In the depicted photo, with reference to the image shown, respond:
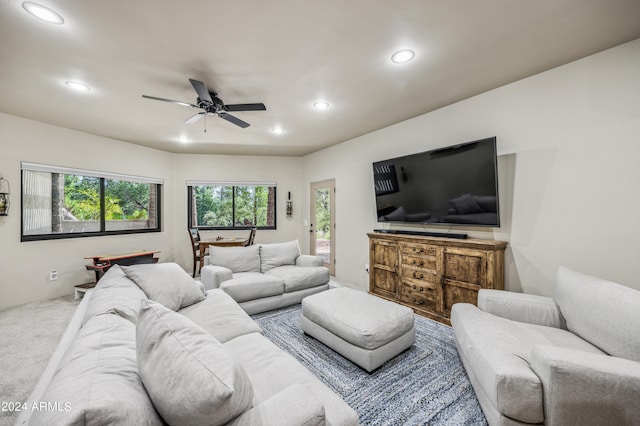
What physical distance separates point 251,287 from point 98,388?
8.20ft

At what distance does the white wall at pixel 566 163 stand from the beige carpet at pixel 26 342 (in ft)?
14.4

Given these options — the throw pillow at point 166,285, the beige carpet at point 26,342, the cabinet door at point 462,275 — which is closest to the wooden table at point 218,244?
the beige carpet at point 26,342

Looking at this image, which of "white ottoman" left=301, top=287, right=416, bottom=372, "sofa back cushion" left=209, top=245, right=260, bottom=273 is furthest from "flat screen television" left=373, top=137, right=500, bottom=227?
"sofa back cushion" left=209, top=245, right=260, bottom=273

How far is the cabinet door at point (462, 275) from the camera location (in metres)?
2.82

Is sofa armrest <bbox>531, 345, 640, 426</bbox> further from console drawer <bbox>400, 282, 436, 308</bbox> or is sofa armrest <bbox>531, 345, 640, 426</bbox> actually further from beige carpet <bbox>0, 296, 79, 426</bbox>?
beige carpet <bbox>0, 296, 79, 426</bbox>

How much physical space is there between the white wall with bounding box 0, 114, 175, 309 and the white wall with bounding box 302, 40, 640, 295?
5582 millimetres

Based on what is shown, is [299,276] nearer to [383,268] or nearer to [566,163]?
[383,268]

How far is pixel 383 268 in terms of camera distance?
3.87 m

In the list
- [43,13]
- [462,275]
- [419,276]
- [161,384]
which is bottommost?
[419,276]

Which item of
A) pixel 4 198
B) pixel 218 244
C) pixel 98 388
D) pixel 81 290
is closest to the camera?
pixel 98 388

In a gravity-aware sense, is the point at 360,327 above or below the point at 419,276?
below

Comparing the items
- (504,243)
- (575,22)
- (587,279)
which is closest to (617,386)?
(587,279)

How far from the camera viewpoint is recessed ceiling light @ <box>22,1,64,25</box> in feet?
5.61

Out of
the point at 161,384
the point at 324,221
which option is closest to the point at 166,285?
the point at 161,384
